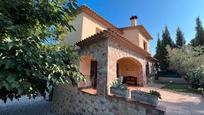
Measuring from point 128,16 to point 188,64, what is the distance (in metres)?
10.9

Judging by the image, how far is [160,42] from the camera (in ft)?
114

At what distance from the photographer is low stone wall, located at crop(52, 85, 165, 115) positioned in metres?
6.25

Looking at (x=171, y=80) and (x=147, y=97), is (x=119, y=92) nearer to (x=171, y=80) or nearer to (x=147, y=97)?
(x=147, y=97)

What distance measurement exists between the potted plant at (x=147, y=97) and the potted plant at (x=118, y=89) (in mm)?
516

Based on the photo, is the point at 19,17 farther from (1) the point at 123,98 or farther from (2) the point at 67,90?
(2) the point at 67,90

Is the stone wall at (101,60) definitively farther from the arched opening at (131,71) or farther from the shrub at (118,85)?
the arched opening at (131,71)

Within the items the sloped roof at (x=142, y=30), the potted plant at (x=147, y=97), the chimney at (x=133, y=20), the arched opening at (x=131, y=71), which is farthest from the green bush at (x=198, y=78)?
the potted plant at (x=147, y=97)

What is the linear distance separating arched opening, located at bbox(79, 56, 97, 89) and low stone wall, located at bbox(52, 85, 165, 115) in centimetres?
117

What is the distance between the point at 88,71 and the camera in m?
12.1

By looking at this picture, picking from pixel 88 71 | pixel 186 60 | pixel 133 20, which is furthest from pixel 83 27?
pixel 186 60

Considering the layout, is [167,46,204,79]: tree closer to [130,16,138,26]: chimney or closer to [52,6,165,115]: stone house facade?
[130,16,138,26]: chimney

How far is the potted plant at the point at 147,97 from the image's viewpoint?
5.93 meters

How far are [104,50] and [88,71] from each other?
4.09 m

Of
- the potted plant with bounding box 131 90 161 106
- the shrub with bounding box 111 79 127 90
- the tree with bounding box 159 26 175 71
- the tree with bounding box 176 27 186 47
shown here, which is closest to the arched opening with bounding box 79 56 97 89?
the shrub with bounding box 111 79 127 90
